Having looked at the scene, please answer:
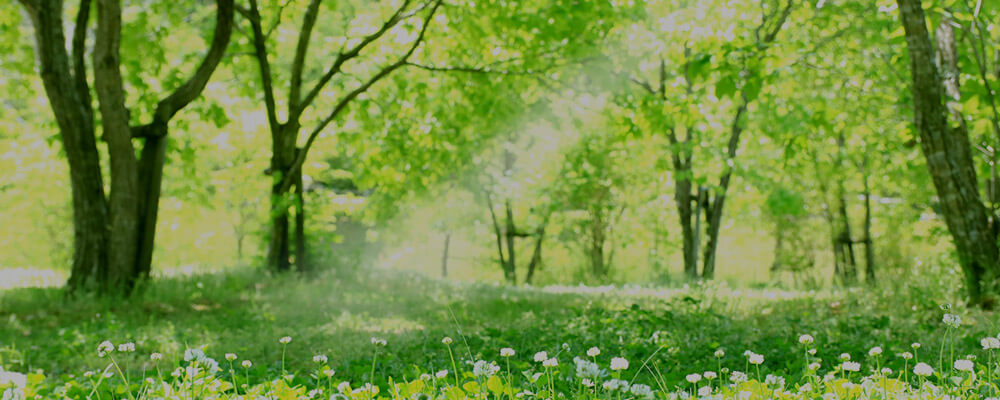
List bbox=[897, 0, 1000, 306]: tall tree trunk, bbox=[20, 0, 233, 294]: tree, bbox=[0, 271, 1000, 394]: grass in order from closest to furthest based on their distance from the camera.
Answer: bbox=[0, 271, 1000, 394]: grass
bbox=[897, 0, 1000, 306]: tall tree trunk
bbox=[20, 0, 233, 294]: tree

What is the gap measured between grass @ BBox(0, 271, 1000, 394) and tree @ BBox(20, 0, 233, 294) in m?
0.55

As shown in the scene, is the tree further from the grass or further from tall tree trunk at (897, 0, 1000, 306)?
tall tree trunk at (897, 0, 1000, 306)

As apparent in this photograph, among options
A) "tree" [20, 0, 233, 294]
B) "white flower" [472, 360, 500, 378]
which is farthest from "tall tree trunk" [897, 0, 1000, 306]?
"tree" [20, 0, 233, 294]

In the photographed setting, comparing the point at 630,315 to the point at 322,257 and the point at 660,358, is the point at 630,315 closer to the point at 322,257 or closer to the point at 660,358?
the point at 660,358

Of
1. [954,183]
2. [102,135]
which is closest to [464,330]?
[954,183]

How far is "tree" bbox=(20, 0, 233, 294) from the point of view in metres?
9.22

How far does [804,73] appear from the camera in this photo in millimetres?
13125

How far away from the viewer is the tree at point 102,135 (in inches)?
363

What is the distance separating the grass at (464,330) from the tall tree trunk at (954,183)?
0.57 meters

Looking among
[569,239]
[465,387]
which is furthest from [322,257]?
[569,239]

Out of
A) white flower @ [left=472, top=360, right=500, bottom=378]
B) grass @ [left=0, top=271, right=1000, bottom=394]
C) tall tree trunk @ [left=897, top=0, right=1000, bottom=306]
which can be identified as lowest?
grass @ [left=0, top=271, right=1000, bottom=394]

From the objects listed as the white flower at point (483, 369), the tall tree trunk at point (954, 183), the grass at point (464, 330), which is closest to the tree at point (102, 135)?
the grass at point (464, 330)

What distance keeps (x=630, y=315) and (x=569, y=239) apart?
21.6 metres

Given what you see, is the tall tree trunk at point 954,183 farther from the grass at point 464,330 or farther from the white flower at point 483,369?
the white flower at point 483,369
